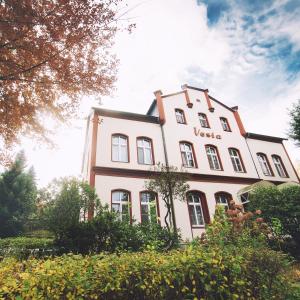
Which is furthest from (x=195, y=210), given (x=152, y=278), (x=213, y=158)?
(x=152, y=278)

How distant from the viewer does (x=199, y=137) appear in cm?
1723

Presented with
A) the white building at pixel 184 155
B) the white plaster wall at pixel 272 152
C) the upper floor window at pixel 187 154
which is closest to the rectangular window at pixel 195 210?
the white building at pixel 184 155

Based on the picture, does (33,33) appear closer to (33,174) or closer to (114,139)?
(114,139)

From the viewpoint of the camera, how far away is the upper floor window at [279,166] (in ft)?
62.6

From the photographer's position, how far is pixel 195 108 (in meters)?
18.8

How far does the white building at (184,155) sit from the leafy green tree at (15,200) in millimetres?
11263

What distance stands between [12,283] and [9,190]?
2589 centimetres

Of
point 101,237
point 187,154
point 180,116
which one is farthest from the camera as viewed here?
point 180,116

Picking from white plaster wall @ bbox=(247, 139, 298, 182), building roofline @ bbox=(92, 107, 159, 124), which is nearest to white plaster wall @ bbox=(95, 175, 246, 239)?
building roofline @ bbox=(92, 107, 159, 124)

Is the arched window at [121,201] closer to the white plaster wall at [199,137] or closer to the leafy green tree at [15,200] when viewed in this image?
the white plaster wall at [199,137]

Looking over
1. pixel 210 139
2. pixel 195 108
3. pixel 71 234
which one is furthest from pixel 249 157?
pixel 71 234

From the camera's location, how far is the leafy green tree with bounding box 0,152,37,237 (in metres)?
21.4

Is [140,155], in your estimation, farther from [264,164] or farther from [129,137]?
[264,164]

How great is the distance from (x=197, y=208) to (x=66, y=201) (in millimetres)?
8347
